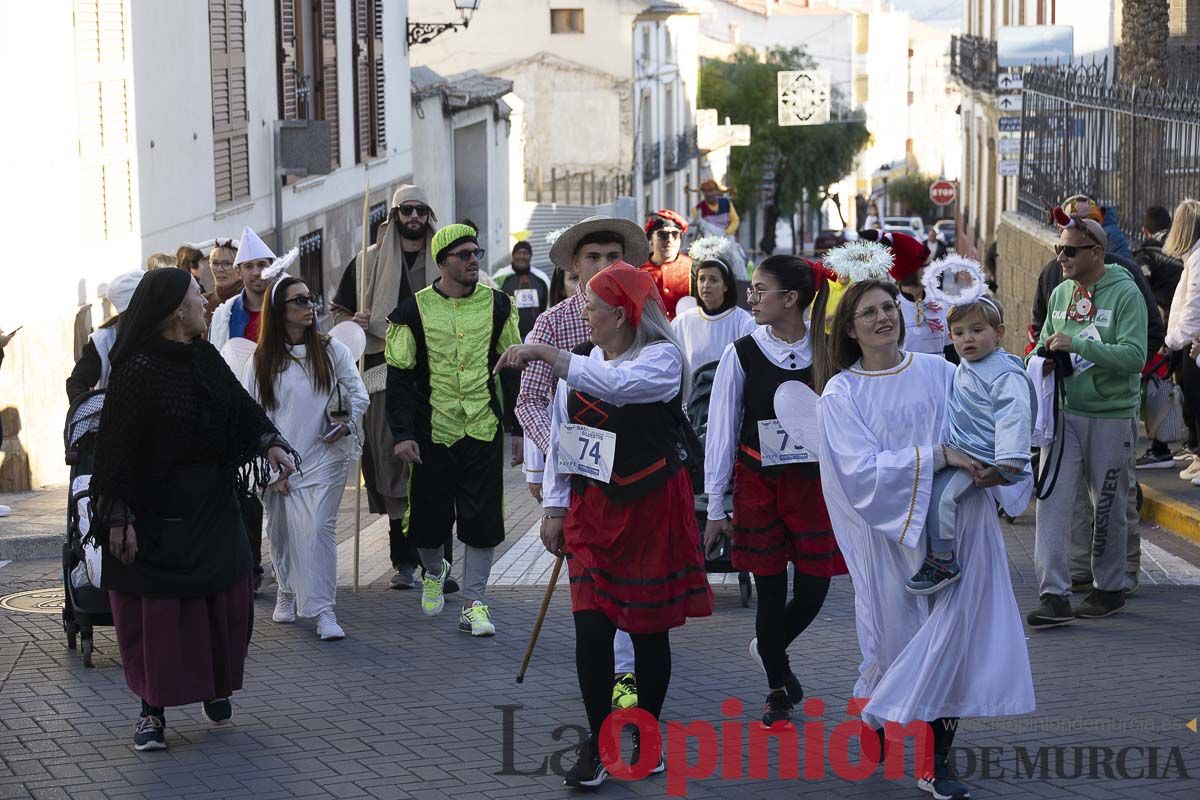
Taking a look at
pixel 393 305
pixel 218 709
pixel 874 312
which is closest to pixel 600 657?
pixel 874 312

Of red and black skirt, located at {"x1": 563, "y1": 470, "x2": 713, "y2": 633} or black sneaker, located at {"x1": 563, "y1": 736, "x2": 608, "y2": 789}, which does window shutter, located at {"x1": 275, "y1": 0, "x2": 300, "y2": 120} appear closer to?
red and black skirt, located at {"x1": 563, "y1": 470, "x2": 713, "y2": 633}

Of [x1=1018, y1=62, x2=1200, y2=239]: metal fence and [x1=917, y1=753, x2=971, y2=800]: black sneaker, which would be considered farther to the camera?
[x1=1018, y1=62, x2=1200, y2=239]: metal fence

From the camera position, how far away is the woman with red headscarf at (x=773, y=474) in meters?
6.88

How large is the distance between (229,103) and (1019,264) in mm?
9334

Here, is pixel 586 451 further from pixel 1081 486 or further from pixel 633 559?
pixel 1081 486

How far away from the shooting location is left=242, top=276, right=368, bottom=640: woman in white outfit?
863cm

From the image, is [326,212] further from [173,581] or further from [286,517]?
[173,581]

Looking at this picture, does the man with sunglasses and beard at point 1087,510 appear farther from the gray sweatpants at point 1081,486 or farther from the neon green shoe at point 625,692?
the neon green shoe at point 625,692

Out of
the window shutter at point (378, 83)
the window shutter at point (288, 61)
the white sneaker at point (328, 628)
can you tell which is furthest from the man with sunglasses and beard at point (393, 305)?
the window shutter at point (378, 83)

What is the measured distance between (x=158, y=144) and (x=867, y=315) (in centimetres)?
1199

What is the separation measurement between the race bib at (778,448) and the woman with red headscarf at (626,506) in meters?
0.68

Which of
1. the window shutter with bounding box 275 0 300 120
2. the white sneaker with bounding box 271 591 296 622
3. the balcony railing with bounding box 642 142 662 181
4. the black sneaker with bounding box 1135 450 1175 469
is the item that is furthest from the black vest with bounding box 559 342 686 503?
the balcony railing with bounding box 642 142 662 181

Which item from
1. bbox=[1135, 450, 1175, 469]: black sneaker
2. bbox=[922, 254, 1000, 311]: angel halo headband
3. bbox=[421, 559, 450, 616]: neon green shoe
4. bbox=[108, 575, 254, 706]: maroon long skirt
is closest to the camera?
bbox=[922, 254, 1000, 311]: angel halo headband

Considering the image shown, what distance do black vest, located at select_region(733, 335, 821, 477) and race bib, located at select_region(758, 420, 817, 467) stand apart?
28mm
